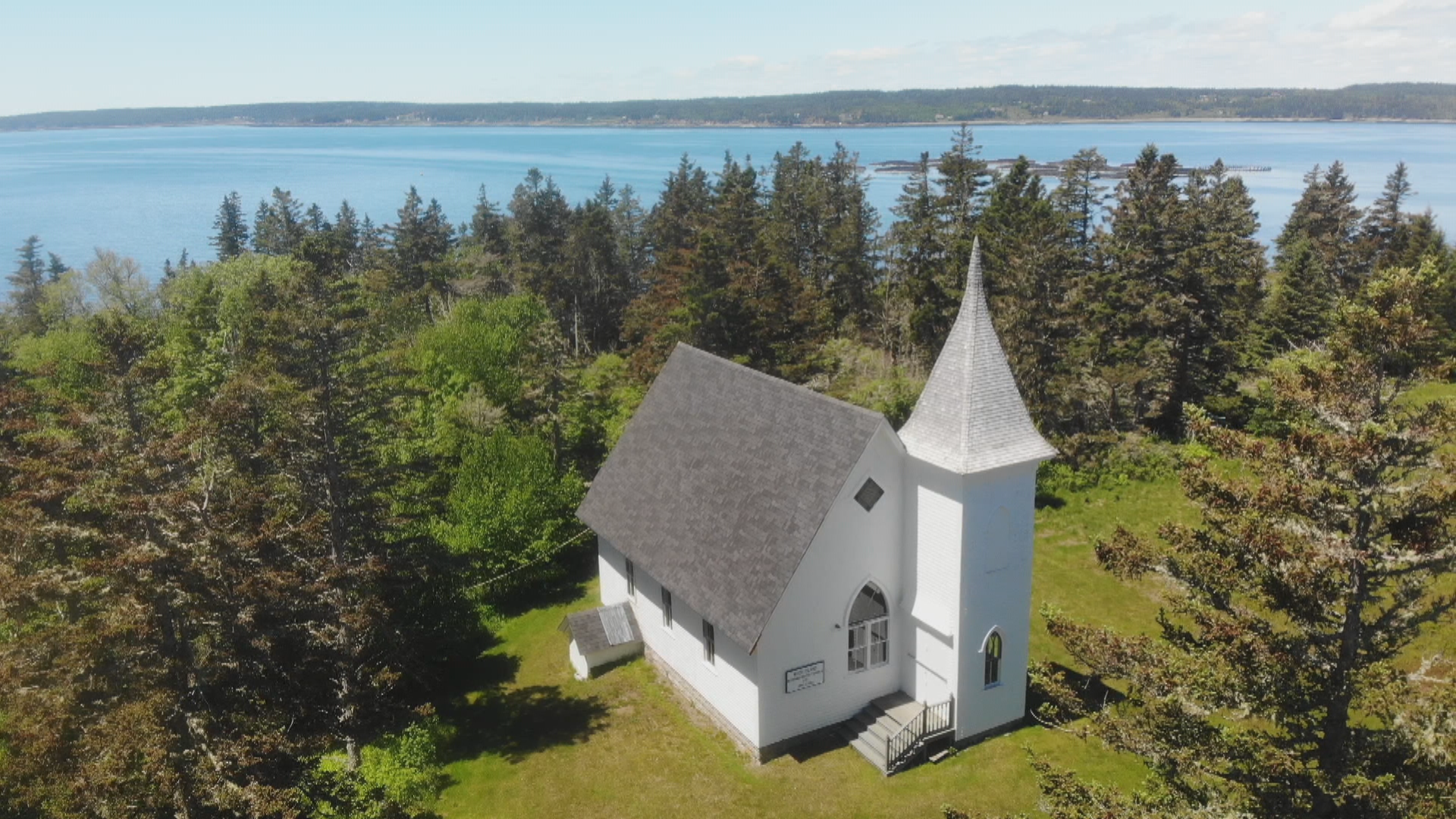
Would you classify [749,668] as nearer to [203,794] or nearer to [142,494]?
[203,794]

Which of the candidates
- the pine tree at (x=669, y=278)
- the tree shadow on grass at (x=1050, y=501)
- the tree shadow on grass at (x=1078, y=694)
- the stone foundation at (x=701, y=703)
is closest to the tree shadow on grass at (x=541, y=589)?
the stone foundation at (x=701, y=703)

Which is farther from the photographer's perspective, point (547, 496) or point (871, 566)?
point (547, 496)

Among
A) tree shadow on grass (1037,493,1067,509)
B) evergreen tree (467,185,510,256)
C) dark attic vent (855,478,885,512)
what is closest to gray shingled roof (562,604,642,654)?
dark attic vent (855,478,885,512)

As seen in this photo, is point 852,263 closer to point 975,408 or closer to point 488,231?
point 488,231

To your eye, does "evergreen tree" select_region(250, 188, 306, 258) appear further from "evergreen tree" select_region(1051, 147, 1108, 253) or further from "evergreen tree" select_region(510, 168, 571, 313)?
"evergreen tree" select_region(1051, 147, 1108, 253)

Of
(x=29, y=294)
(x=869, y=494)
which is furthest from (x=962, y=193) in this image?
(x=29, y=294)

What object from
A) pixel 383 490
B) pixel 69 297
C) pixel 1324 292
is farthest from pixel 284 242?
pixel 1324 292
